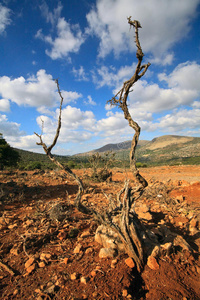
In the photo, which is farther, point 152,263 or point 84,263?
point 84,263

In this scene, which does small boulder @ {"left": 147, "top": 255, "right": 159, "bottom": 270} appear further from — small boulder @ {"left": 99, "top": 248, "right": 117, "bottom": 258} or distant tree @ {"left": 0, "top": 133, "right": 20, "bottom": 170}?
distant tree @ {"left": 0, "top": 133, "right": 20, "bottom": 170}

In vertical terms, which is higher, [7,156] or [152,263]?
[7,156]

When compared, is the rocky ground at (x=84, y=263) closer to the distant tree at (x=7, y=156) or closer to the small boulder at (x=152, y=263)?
the small boulder at (x=152, y=263)

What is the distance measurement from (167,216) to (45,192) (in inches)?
227

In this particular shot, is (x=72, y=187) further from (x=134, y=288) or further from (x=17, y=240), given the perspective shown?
(x=134, y=288)

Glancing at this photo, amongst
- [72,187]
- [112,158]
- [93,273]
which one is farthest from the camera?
[112,158]

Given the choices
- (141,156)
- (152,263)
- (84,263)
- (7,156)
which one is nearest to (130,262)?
(152,263)

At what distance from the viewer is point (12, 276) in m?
2.45

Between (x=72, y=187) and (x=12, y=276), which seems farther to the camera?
(x=72, y=187)

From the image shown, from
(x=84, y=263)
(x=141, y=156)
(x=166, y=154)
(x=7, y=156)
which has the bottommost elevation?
(x=84, y=263)

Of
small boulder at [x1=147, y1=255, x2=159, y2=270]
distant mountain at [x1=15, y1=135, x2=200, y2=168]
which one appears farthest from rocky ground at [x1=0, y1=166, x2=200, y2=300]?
distant mountain at [x1=15, y1=135, x2=200, y2=168]

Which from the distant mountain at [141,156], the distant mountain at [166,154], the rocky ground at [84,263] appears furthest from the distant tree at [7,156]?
the rocky ground at [84,263]

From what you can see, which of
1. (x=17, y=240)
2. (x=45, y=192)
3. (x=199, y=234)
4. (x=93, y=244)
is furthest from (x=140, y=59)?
(x=45, y=192)

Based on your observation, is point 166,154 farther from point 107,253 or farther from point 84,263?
point 84,263
